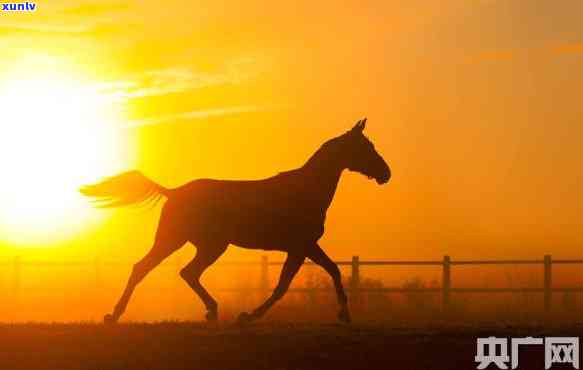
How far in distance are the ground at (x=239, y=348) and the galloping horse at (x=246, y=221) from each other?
4.44ft

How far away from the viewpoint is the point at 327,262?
14.6m

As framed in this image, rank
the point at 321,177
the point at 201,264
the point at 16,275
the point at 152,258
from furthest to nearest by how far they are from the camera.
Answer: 1. the point at 16,275
2. the point at 321,177
3. the point at 201,264
4. the point at 152,258

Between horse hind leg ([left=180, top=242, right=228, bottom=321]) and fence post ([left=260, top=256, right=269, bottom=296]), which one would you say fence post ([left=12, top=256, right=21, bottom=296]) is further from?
horse hind leg ([left=180, top=242, right=228, bottom=321])

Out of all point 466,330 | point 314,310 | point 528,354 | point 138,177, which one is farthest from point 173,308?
point 528,354

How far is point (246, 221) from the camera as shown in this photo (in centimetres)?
1480

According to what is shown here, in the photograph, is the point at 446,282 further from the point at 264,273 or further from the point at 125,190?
the point at 125,190

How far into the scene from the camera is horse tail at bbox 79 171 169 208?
15.4 metres

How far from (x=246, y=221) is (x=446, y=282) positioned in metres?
10.3

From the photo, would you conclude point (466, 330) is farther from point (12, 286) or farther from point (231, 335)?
point (12, 286)

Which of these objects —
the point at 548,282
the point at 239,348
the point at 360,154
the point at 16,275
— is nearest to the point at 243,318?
the point at 239,348

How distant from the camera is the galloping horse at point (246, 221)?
14.6 m

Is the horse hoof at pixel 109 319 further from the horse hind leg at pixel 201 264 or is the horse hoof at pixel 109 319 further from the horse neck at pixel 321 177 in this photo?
the horse neck at pixel 321 177

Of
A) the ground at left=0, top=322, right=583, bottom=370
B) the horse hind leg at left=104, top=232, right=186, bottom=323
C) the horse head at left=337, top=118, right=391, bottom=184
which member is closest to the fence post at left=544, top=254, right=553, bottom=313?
the horse head at left=337, top=118, right=391, bottom=184

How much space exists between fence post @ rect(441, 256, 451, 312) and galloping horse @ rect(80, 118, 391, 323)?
30.8 feet
